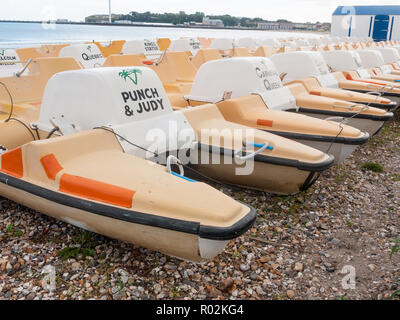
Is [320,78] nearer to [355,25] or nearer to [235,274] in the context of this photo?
[235,274]

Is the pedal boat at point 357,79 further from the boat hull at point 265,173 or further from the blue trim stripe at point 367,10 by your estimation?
the blue trim stripe at point 367,10

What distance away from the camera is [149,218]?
2.46 m

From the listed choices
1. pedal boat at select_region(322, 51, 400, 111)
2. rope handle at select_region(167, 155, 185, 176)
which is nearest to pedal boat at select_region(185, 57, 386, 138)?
pedal boat at select_region(322, 51, 400, 111)

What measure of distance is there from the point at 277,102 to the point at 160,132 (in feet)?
6.68

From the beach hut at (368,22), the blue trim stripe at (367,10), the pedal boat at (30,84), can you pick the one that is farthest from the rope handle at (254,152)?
Result: the blue trim stripe at (367,10)

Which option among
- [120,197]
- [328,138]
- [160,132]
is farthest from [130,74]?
[328,138]

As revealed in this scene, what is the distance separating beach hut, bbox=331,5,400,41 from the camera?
23547 millimetres

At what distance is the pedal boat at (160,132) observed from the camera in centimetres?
333

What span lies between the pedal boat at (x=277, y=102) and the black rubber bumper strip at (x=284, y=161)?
72 centimetres

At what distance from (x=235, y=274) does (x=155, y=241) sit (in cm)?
60

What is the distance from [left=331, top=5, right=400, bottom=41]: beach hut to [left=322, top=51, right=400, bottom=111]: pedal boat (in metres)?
17.3

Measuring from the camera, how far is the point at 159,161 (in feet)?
11.5

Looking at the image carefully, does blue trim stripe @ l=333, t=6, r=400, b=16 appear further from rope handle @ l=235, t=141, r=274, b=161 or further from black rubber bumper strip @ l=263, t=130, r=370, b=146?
rope handle @ l=235, t=141, r=274, b=161

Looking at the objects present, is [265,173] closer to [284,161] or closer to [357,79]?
[284,161]
